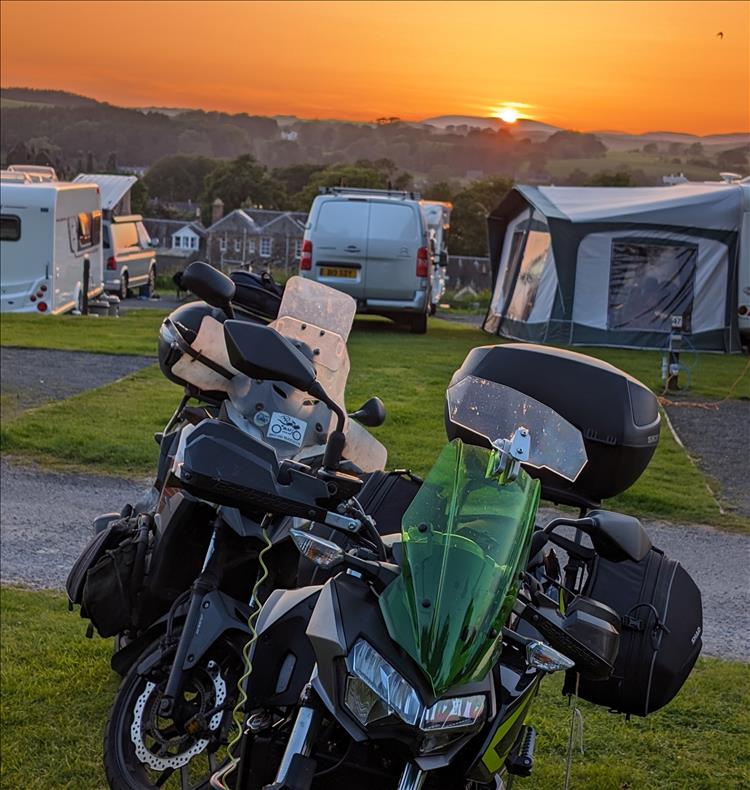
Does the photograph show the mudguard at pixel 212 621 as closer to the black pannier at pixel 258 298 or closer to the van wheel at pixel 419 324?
the black pannier at pixel 258 298

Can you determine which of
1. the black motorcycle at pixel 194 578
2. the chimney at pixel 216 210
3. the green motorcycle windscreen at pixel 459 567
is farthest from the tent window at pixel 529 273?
the chimney at pixel 216 210

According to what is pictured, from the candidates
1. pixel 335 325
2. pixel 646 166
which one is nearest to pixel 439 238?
pixel 335 325

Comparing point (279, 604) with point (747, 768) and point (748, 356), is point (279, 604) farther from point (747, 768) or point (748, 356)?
point (748, 356)

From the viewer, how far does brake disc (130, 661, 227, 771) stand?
3.45 metres

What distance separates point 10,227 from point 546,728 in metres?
18.9

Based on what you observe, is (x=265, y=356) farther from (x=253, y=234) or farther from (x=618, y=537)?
(x=253, y=234)

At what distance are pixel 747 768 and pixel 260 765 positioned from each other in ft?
8.45

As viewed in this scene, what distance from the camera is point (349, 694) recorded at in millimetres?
1841

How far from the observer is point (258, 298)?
450 centimetres

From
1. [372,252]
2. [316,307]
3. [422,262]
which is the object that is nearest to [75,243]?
[372,252]

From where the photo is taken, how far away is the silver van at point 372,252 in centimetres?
1864

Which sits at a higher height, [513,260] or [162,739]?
[513,260]

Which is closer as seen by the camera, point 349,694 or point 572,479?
point 349,694

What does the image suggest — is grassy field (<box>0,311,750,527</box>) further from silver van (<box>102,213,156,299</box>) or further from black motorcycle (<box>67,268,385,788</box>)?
silver van (<box>102,213,156,299</box>)
